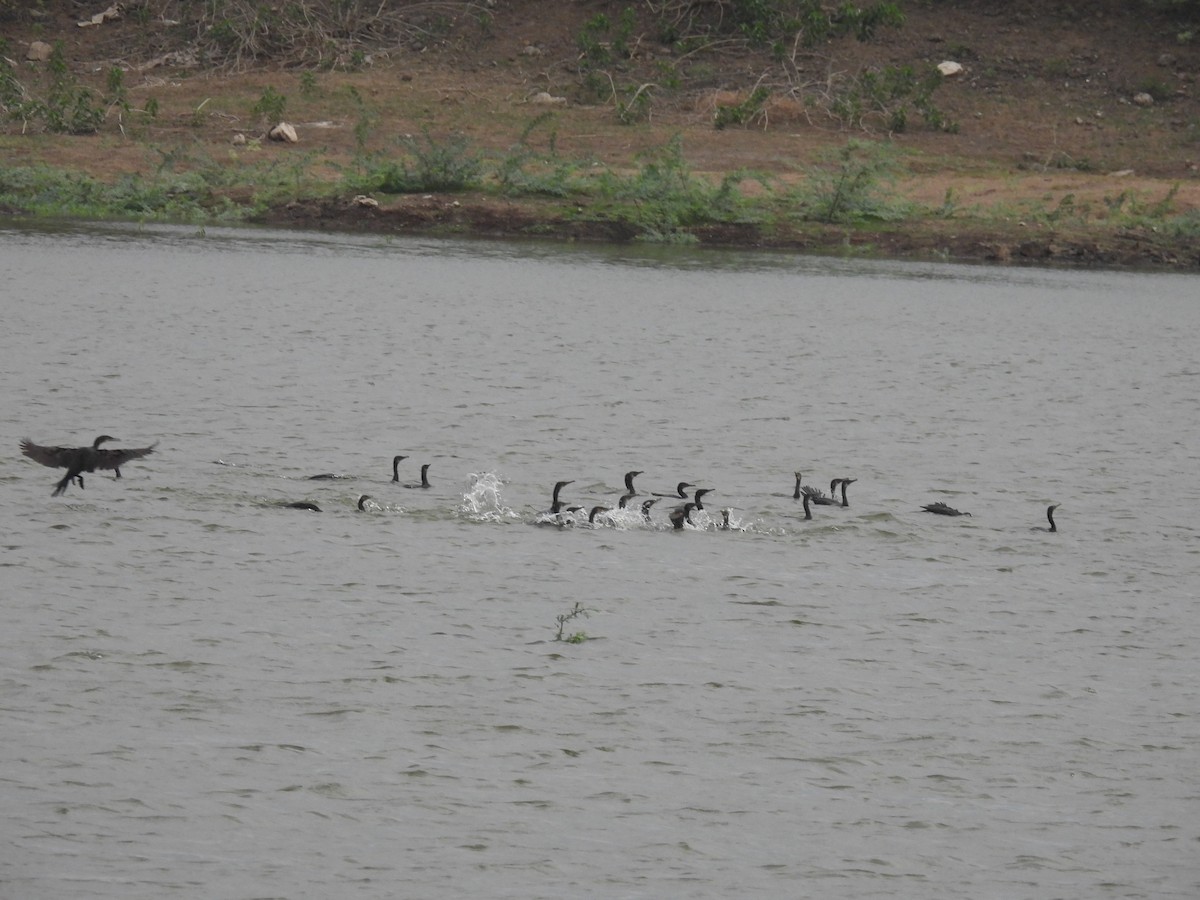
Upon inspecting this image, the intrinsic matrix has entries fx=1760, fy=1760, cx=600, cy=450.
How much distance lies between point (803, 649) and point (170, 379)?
1184 centimetres

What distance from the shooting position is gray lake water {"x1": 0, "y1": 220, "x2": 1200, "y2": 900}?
870 centimetres

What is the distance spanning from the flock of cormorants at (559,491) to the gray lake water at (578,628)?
0.14m

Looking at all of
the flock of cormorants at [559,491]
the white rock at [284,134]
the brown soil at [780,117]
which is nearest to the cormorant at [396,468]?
the flock of cormorants at [559,491]

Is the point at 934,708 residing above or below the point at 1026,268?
below

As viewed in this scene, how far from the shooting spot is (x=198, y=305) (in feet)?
92.7

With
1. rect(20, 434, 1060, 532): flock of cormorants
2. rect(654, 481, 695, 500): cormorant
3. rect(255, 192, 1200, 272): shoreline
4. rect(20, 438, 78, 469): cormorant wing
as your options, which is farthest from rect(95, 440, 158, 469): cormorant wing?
rect(255, 192, 1200, 272): shoreline

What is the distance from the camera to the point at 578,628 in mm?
12312

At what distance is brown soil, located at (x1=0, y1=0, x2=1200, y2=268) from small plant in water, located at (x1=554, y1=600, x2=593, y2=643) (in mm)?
28756

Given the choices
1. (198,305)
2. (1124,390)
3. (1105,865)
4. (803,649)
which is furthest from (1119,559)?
(198,305)

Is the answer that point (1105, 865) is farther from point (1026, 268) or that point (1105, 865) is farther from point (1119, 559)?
point (1026, 268)

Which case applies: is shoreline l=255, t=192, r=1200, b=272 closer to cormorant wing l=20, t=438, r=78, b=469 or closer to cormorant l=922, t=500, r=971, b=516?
cormorant l=922, t=500, r=971, b=516

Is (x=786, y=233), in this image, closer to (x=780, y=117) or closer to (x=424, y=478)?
(x=780, y=117)

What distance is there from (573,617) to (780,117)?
3689 centimetres

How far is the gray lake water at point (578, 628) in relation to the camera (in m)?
8.70
